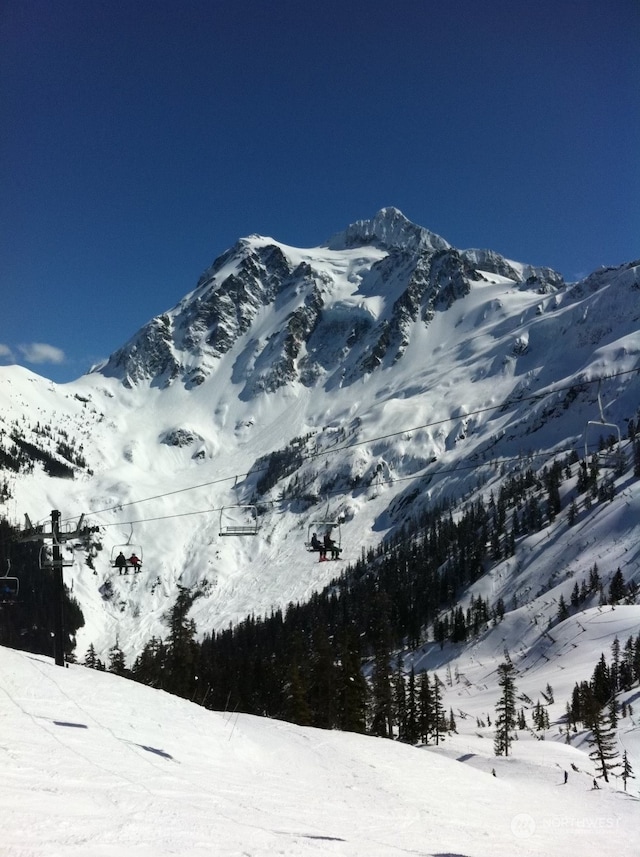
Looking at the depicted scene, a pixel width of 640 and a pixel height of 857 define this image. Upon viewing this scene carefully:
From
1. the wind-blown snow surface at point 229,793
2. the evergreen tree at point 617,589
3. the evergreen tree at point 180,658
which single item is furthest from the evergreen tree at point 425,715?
the evergreen tree at point 617,589

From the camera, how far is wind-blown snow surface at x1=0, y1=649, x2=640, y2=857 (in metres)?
9.16

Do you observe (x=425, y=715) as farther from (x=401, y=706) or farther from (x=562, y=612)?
(x=562, y=612)

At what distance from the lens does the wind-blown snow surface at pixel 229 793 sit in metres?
9.16

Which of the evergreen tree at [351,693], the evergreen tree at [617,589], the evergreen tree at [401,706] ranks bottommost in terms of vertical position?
the evergreen tree at [401,706]

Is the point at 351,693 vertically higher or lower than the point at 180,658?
lower

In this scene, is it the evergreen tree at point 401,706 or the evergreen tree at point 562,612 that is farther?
the evergreen tree at point 562,612

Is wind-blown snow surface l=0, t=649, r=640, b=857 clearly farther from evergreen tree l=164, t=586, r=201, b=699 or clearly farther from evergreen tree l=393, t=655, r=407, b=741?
evergreen tree l=393, t=655, r=407, b=741

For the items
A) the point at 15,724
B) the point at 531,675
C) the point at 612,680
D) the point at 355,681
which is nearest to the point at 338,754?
the point at 15,724

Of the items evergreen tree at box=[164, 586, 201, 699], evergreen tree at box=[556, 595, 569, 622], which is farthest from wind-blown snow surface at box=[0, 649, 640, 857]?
evergreen tree at box=[556, 595, 569, 622]

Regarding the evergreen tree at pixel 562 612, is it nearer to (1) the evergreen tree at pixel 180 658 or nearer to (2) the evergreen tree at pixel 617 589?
(2) the evergreen tree at pixel 617 589

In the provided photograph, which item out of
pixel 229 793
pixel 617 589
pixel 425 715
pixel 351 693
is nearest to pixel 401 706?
pixel 425 715

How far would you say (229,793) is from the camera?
13711mm

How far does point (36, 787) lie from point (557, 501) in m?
162

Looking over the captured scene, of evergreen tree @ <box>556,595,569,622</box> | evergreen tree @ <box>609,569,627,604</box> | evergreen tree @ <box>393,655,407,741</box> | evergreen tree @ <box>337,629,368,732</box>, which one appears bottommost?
evergreen tree @ <box>393,655,407,741</box>
